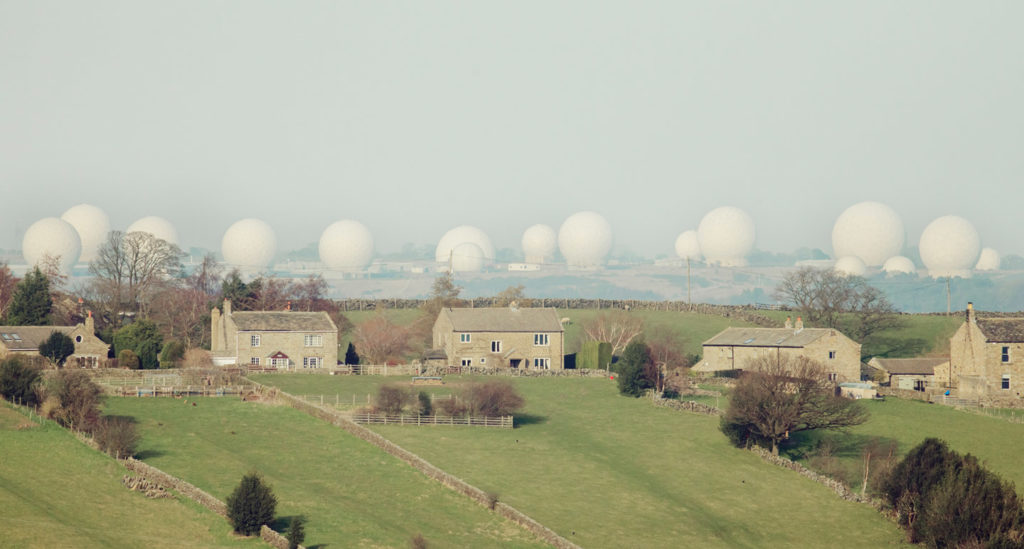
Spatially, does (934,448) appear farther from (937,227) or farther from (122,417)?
(937,227)

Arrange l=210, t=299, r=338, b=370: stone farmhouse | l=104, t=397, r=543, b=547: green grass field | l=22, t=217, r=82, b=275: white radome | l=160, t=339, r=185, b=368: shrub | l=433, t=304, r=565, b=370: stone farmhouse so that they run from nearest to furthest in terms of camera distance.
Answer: l=104, t=397, r=543, b=547: green grass field
l=160, t=339, r=185, b=368: shrub
l=210, t=299, r=338, b=370: stone farmhouse
l=433, t=304, r=565, b=370: stone farmhouse
l=22, t=217, r=82, b=275: white radome

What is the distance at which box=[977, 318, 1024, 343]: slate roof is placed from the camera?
6944 centimetres

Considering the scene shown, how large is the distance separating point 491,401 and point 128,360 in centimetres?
2683

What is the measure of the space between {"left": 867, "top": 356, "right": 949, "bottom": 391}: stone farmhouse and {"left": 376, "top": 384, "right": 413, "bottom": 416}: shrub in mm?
35391

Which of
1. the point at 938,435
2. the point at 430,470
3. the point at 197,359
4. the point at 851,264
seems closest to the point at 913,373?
the point at 938,435

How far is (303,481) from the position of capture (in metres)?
44.3

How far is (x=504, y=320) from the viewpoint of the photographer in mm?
84688

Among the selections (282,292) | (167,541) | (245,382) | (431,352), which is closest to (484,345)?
(431,352)

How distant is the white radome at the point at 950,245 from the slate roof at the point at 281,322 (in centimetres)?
13783

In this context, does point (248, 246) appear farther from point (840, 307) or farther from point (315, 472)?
point (315, 472)

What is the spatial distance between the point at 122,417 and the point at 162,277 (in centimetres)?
5509

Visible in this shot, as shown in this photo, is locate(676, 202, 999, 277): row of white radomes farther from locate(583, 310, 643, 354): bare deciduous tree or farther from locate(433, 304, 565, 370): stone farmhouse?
locate(433, 304, 565, 370): stone farmhouse

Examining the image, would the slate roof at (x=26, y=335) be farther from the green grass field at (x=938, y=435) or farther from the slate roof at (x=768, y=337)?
the green grass field at (x=938, y=435)

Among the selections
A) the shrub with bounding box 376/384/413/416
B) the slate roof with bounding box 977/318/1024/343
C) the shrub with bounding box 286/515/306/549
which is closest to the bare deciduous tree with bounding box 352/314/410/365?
the shrub with bounding box 376/384/413/416
